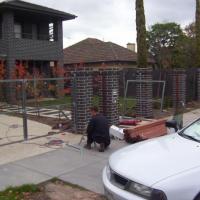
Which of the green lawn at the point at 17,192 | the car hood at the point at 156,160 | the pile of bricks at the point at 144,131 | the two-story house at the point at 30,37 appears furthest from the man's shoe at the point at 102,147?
the two-story house at the point at 30,37

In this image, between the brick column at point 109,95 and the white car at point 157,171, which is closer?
the white car at point 157,171

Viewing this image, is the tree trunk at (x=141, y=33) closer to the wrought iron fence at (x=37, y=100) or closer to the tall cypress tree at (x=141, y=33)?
the tall cypress tree at (x=141, y=33)

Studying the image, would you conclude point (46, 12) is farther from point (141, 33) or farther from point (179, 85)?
point (179, 85)

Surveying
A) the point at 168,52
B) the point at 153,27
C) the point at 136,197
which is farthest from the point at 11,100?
the point at 153,27

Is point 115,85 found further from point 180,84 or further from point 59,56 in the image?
point 59,56

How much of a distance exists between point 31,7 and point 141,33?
8029 mm

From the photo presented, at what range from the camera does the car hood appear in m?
4.60

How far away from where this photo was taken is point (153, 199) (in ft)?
14.5

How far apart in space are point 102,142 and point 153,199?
16.4ft

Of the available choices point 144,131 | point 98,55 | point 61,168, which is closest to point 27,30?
point 98,55

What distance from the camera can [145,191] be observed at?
4516 millimetres

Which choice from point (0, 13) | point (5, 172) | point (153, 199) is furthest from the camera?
point (0, 13)

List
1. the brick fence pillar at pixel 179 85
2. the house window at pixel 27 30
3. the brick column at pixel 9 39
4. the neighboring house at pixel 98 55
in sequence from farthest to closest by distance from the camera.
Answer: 1. the neighboring house at pixel 98 55
2. the house window at pixel 27 30
3. the brick column at pixel 9 39
4. the brick fence pillar at pixel 179 85

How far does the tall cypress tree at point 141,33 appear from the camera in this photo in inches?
735
